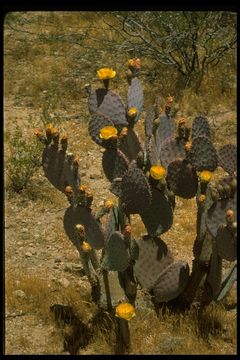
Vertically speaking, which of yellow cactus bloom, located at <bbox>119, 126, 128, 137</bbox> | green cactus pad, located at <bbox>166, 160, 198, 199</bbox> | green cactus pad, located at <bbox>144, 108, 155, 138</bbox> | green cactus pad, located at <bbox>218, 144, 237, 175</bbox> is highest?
green cactus pad, located at <bbox>144, 108, 155, 138</bbox>

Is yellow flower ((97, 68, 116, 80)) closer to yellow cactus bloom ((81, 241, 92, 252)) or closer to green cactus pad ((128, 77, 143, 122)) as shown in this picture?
green cactus pad ((128, 77, 143, 122))

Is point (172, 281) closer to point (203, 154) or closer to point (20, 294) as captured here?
point (203, 154)

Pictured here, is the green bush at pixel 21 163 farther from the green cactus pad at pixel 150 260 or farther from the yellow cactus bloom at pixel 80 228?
the yellow cactus bloom at pixel 80 228

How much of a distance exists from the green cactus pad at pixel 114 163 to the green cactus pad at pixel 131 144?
18 cm

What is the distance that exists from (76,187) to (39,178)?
95.8 inches

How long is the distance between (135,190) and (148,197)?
0.09 metres

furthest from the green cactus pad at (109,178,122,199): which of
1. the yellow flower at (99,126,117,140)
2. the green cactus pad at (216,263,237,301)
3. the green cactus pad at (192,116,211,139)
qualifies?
the green cactus pad at (216,263,237,301)

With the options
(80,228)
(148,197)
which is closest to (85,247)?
(80,228)

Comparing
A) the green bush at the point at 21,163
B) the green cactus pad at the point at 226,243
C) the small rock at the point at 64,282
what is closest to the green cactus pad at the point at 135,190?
the green cactus pad at the point at 226,243

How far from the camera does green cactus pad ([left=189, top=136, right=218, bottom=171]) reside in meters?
3.65

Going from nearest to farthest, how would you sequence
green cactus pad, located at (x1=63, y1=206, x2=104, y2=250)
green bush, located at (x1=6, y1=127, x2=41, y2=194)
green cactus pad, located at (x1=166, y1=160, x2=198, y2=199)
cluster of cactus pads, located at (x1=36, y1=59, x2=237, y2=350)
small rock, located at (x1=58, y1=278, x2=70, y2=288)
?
cluster of cactus pads, located at (x1=36, y1=59, x2=237, y2=350) < green cactus pad, located at (x1=63, y1=206, x2=104, y2=250) < green cactus pad, located at (x1=166, y1=160, x2=198, y2=199) < small rock, located at (x1=58, y1=278, x2=70, y2=288) < green bush, located at (x1=6, y1=127, x2=41, y2=194)

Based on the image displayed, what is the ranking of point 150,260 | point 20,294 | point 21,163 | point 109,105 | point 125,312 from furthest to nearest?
point 21,163 < point 20,294 < point 109,105 < point 150,260 < point 125,312

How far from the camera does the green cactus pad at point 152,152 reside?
3.76 meters

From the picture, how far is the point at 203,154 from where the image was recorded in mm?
3688
